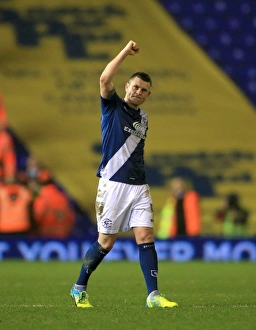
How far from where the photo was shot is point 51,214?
53.6ft

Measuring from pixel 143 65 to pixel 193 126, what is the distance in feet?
6.69

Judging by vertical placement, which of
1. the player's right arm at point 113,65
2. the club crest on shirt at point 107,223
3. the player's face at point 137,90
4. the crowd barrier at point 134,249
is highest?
the player's right arm at point 113,65

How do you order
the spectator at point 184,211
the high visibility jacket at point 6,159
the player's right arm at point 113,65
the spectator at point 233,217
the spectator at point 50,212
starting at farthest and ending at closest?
1. the high visibility jacket at point 6,159
2. the spectator at point 233,217
3. the spectator at point 50,212
4. the spectator at point 184,211
5. the player's right arm at point 113,65

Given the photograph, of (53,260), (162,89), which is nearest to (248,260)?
(53,260)

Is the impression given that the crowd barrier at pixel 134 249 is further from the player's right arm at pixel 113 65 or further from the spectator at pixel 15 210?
the player's right arm at pixel 113 65


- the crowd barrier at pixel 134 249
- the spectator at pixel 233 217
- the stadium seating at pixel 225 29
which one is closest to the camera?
the crowd barrier at pixel 134 249

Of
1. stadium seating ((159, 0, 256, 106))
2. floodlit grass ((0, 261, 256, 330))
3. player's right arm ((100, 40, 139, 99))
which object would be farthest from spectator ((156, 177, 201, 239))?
player's right arm ((100, 40, 139, 99))

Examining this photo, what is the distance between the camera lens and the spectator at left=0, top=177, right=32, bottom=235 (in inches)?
601

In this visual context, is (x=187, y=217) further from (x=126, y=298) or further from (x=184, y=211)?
(x=126, y=298)

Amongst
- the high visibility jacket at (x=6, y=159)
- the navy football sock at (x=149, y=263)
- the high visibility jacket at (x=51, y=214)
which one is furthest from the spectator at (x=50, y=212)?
the navy football sock at (x=149, y=263)

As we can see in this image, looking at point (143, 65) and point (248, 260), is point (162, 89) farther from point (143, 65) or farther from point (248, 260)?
point (248, 260)

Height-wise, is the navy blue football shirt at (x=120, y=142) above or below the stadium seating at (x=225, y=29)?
below

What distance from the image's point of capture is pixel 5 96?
2031 cm

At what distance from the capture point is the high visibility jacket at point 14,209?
601 inches
